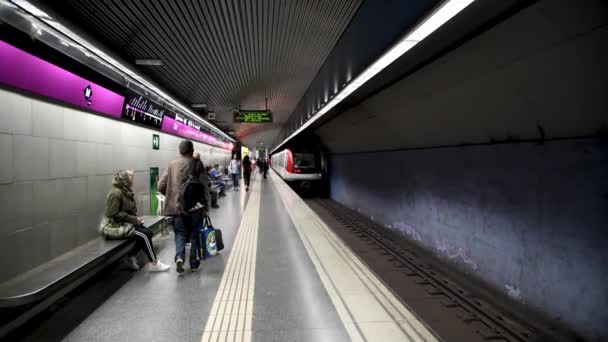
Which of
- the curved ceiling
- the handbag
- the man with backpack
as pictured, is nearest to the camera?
the man with backpack

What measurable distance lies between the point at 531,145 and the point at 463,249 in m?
2.30

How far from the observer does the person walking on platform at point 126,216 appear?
3.56 meters

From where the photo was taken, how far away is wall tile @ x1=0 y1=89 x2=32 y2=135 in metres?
2.83

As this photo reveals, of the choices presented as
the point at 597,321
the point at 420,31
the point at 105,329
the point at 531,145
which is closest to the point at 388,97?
the point at 531,145

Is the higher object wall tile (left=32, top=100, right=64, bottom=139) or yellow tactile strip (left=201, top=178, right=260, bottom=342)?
wall tile (left=32, top=100, right=64, bottom=139)

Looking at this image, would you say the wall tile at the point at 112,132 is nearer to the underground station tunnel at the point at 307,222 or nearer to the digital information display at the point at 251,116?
the underground station tunnel at the point at 307,222

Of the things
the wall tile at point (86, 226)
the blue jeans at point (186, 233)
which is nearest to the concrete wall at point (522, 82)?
the blue jeans at point (186, 233)

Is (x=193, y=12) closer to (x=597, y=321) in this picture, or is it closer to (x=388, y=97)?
(x=388, y=97)

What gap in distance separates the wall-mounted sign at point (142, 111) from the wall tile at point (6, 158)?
2.34m

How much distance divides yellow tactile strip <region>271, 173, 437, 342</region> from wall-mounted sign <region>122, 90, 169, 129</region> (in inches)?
150

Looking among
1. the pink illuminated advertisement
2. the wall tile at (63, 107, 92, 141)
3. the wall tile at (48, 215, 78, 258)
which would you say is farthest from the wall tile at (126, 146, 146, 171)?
the wall tile at (48, 215, 78, 258)

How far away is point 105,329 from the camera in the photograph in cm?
244

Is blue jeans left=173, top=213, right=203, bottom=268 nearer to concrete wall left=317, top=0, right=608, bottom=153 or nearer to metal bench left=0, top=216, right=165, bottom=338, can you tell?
metal bench left=0, top=216, right=165, bottom=338

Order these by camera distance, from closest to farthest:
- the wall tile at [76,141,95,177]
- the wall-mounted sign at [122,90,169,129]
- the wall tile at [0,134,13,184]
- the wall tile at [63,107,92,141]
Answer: the wall tile at [0,134,13,184] < the wall tile at [63,107,92,141] < the wall tile at [76,141,95,177] < the wall-mounted sign at [122,90,169,129]
